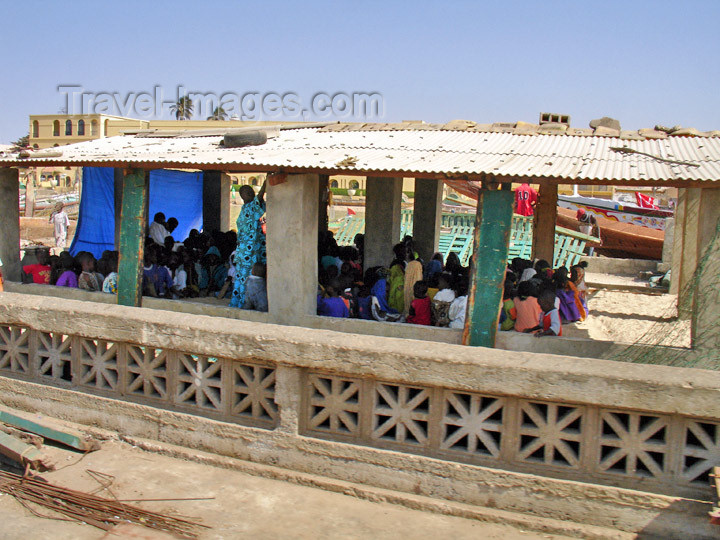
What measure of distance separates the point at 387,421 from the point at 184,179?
32.8ft

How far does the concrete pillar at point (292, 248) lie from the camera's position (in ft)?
23.5

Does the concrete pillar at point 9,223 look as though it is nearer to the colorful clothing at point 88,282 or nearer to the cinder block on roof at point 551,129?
the colorful clothing at point 88,282

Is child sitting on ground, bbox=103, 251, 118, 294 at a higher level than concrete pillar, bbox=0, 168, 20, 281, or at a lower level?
lower

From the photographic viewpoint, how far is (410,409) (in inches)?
142

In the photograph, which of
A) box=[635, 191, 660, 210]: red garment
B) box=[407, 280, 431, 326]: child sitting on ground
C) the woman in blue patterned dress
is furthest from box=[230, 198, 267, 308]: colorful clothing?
box=[635, 191, 660, 210]: red garment

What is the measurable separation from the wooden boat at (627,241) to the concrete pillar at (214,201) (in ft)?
34.3

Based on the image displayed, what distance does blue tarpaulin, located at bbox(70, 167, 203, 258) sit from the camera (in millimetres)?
11305

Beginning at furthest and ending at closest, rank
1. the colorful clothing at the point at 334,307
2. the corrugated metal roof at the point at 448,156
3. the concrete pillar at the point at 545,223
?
the concrete pillar at the point at 545,223, the colorful clothing at the point at 334,307, the corrugated metal roof at the point at 448,156

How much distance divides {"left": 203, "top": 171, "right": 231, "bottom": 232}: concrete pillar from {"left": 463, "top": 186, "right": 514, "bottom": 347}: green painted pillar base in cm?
802

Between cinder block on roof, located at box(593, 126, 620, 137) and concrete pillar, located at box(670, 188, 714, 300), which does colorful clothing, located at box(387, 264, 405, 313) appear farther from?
concrete pillar, located at box(670, 188, 714, 300)

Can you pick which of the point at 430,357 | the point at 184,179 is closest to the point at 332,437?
the point at 430,357

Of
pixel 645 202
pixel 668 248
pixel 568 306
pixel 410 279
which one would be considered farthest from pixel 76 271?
pixel 645 202

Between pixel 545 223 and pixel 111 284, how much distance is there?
7.12 metres

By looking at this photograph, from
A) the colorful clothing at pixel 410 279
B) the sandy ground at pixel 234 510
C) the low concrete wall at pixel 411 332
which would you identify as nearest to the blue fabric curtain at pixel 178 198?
the low concrete wall at pixel 411 332
